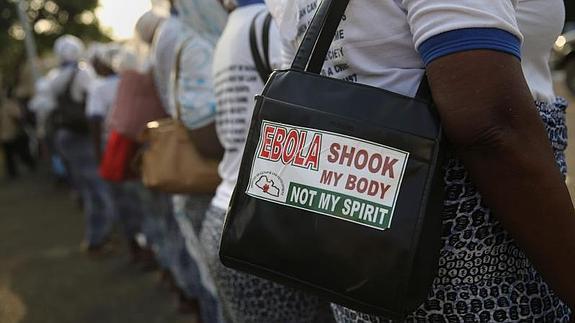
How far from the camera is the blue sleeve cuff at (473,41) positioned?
894mm

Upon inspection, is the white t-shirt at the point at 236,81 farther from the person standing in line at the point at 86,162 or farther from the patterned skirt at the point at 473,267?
the person standing in line at the point at 86,162

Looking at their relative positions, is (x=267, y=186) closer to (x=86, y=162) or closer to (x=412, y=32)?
(x=412, y=32)

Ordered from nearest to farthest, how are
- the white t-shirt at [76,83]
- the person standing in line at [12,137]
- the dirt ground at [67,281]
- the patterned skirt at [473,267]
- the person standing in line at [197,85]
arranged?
the patterned skirt at [473,267] < the person standing in line at [197,85] < the dirt ground at [67,281] < the white t-shirt at [76,83] < the person standing in line at [12,137]

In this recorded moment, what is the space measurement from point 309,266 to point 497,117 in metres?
0.38

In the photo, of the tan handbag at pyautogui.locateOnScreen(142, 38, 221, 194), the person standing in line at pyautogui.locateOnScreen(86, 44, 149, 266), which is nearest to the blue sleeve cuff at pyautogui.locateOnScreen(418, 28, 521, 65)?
the tan handbag at pyautogui.locateOnScreen(142, 38, 221, 194)

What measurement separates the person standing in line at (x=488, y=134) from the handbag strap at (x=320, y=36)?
0.03 meters

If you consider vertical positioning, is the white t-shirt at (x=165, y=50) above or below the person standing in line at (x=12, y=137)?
above

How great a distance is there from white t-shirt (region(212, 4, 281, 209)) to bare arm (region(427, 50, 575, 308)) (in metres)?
0.81

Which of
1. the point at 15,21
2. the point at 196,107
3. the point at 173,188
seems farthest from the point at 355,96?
the point at 15,21

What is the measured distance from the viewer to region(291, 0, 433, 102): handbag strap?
1.03 metres

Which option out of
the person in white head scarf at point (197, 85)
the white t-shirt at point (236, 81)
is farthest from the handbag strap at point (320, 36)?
the person in white head scarf at point (197, 85)

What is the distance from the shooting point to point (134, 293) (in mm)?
4492

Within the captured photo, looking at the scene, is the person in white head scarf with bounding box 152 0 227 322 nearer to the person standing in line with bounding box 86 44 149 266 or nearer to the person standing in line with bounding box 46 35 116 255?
the person standing in line with bounding box 86 44 149 266

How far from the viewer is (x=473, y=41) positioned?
0.90 m
